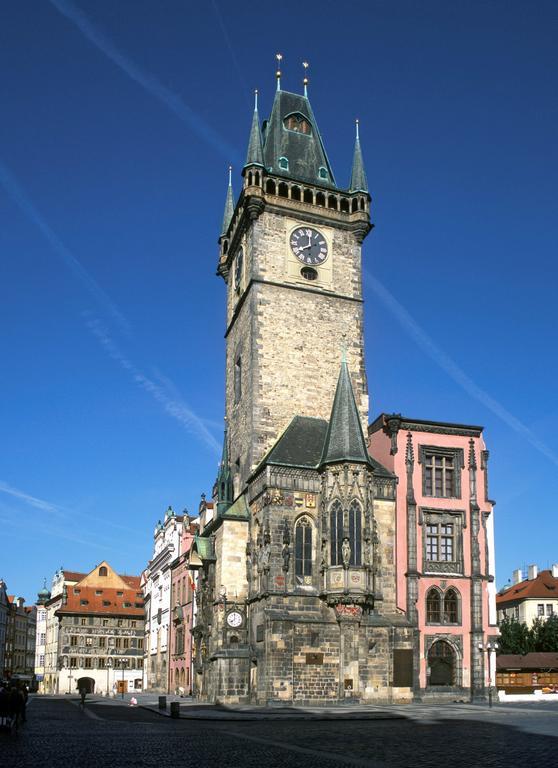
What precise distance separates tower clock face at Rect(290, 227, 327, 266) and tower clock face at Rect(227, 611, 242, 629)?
66.8 feet

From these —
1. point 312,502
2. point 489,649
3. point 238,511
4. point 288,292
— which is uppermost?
point 288,292

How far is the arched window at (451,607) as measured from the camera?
4309 cm

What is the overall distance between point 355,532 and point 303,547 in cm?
274

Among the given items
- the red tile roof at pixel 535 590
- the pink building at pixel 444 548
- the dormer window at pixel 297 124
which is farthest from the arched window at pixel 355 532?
the red tile roof at pixel 535 590

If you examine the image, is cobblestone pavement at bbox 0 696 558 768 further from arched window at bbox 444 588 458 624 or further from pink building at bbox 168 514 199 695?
pink building at bbox 168 514 199 695

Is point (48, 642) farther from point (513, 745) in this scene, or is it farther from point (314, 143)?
point (513, 745)

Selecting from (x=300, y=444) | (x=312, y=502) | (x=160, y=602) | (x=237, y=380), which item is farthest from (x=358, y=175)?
A: (x=160, y=602)

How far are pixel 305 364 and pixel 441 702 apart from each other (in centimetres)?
Answer: 1892

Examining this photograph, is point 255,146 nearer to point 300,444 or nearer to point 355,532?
point 300,444

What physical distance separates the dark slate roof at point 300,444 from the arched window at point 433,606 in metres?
8.89

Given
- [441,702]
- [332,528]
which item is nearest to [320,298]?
[332,528]

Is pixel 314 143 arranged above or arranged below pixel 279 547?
above

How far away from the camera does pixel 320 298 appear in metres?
49.2

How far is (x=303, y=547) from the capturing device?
135 ft
